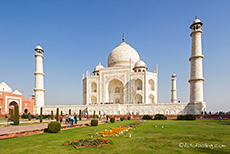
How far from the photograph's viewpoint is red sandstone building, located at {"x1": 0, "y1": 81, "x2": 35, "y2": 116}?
1342 inches

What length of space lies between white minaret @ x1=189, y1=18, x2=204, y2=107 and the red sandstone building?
33.4 metres

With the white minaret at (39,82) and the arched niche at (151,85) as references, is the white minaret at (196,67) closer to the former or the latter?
the arched niche at (151,85)

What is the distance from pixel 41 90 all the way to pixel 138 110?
648 inches

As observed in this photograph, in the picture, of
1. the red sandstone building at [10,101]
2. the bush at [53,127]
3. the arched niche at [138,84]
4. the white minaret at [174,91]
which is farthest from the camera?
the white minaret at [174,91]

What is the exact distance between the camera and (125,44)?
130ft

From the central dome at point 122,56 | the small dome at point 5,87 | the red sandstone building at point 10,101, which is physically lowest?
the red sandstone building at point 10,101

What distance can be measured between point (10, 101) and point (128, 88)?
2432 cm

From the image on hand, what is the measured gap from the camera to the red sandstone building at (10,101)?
34094 millimetres

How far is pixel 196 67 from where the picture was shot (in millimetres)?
22781

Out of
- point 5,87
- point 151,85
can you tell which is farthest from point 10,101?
point 151,85

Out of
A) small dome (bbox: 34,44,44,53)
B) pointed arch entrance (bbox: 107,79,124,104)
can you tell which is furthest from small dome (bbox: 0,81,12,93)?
pointed arch entrance (bbox: 107,79,124,104)

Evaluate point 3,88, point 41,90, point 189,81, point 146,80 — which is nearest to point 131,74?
point 146,80

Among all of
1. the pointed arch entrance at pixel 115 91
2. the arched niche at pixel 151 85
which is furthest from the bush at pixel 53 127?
the arched niche at pixel 151 85

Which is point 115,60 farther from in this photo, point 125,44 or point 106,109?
point 106,109
